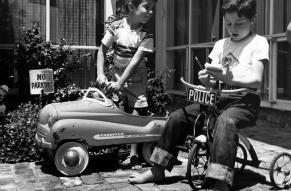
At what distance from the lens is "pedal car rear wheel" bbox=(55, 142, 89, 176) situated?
3721 millimetres

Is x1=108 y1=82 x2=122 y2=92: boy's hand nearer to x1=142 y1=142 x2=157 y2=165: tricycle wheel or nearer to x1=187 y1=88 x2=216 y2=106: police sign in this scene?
x1=142 y1=142 x2=157 y2=165: tricycle wheel

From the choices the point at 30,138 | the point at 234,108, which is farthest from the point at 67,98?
the point at 234,108

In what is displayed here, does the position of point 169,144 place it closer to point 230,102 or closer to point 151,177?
point 151,177

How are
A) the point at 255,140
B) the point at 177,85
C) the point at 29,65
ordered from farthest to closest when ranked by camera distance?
the point at 177,85, the point at 29,65, the point at 255,140

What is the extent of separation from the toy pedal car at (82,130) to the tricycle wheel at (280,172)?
1.11 m

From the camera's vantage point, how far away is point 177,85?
9758 mm

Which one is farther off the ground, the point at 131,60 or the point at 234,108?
the point at 131,60

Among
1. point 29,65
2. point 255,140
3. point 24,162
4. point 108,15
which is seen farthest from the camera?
point 108,15

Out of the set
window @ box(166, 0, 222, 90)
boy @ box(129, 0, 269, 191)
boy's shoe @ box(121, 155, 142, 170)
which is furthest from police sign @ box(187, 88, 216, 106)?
window @ box(166, 0, 222, 90)

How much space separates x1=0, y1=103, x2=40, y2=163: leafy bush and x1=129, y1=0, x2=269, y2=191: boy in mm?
1350

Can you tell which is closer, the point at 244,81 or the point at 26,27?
the point at 244,81

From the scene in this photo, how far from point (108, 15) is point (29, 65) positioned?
159 cm

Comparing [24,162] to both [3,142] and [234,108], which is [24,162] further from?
[234,108]

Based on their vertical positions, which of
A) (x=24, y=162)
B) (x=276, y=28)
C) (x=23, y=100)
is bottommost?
(x=24, y=162)
